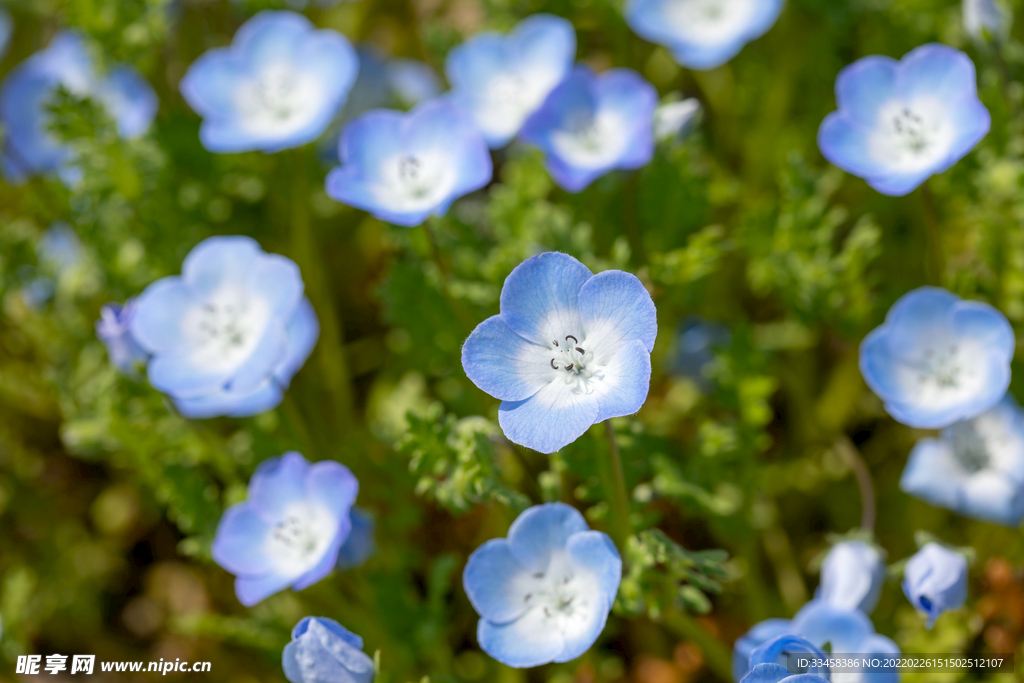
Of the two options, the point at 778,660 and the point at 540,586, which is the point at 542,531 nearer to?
the point at 540,586

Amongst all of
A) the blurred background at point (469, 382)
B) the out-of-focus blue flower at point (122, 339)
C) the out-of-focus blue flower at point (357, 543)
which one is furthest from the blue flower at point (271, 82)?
the out-of-focus blue flower at point (357, 543)

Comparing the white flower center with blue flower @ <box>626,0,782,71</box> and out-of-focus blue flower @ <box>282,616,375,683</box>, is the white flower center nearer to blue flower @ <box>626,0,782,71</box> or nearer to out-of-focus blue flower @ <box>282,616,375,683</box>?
out-of-focus blue flower @ <box>282,616,375,683</box>

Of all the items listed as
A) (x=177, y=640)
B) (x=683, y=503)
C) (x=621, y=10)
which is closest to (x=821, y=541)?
(x=683, y=503)

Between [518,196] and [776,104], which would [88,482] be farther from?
[776,104]

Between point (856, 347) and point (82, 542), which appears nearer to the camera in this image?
point (856, 347)

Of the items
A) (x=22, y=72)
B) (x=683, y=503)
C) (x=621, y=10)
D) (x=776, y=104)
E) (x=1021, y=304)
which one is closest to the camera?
(x=683, y=503)

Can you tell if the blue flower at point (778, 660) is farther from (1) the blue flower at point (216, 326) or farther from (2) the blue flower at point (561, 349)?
(1) the blue flower at point (216, 326)
